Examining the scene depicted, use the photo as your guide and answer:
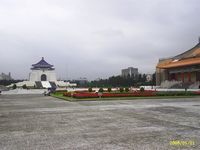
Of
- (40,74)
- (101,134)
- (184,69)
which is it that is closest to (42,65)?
(40,74)

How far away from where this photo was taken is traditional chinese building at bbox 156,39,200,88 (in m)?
48.5

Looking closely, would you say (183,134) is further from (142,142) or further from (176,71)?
(176,71)

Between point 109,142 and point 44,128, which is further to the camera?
point 44,128

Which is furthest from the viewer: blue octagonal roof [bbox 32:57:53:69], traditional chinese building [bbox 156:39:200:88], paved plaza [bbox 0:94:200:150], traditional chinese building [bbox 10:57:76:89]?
blue octagonal roof [bbox 32:57:53:69]

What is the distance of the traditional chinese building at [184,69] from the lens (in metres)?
48.5

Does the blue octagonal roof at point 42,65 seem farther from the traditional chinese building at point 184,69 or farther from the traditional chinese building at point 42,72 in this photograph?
the traditional chinese building at point 184,69

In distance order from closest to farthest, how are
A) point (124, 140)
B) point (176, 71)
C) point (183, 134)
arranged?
point (124, 140), point (183, 134), point (176, 71)

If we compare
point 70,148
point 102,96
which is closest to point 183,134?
point 70,148

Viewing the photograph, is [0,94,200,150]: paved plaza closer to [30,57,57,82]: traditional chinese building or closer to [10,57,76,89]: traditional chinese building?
[10,57,76,89]: traditional chinese building

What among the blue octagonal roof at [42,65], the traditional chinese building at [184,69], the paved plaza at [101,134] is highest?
the blue octagonal roof at [42,65]

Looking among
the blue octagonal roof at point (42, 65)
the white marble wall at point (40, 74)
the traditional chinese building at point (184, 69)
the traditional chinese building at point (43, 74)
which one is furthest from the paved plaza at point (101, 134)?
the blue octagonal roof at point (42, 65)

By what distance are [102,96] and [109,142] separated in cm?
1675

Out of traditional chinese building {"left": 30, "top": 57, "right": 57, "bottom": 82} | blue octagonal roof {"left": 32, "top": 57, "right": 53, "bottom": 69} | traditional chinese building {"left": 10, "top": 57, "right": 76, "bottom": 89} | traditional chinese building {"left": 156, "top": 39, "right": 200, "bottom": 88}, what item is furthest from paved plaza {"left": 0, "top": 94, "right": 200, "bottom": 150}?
blue octagonal roof {"left": 32, "top": 57, "right": 53, "bottom": 69}

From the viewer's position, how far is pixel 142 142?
618cm
